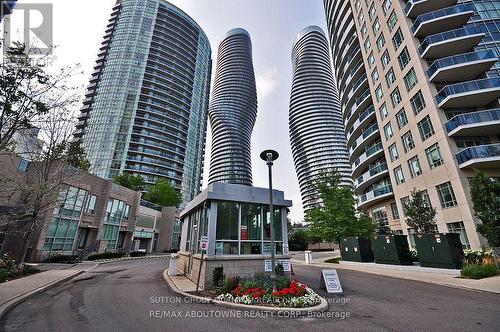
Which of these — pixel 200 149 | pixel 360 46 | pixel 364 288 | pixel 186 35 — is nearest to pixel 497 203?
pixel 364 288

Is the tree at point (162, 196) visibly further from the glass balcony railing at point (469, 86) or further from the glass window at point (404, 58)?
the glass balcony railing at point (469, 86)

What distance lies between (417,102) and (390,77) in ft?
23.0

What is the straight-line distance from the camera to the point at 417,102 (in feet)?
87.4

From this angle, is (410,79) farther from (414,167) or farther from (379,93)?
(414,167)

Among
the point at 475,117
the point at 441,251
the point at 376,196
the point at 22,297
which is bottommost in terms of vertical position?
the point at 22,297

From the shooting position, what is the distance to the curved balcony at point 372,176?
110 ft

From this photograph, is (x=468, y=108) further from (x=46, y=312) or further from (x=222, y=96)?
(x=222, y=96)

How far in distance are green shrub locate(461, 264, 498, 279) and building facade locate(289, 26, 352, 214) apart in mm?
97770

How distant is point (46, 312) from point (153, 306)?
3.20 m

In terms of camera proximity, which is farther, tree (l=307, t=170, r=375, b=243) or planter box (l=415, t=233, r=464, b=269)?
tree (l=307, t=170, r=375, b=243)

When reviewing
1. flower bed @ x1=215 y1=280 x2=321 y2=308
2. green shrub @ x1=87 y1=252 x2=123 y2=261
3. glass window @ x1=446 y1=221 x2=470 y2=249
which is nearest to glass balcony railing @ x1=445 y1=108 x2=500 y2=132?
glass window @ x1=446 y1=221 x2=470 y2=249

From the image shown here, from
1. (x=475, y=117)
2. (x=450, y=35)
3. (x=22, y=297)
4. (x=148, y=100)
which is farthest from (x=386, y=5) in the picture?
(x=148, y=100)

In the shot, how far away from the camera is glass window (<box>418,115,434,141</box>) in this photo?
24500 mm

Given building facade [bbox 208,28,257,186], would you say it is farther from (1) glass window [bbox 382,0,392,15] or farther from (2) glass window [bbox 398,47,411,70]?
(2) glass window [bbox 398,47,411,70]
